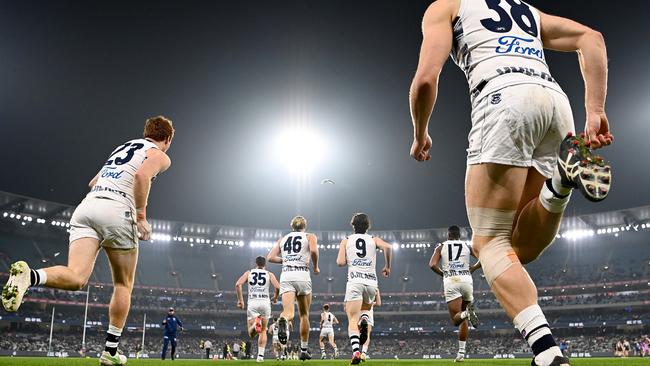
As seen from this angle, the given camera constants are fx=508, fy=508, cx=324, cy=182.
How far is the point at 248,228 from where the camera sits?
197 ft

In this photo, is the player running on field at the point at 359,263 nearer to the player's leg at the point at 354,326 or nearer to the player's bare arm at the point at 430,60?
the player's leg at the point at 354,326

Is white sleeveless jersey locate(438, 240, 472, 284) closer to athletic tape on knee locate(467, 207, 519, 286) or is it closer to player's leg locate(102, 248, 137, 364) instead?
player's leg locate(102, 248, 137, 364)

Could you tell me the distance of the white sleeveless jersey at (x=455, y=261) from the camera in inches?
464

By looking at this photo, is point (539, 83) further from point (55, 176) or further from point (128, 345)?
point (128, 345)

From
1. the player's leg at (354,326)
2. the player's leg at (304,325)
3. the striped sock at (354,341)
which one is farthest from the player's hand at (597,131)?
the player's leg at (304,325)

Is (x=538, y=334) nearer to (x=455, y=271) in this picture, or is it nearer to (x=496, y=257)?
(x=496, y=257)

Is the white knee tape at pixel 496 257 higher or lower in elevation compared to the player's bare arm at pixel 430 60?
lower

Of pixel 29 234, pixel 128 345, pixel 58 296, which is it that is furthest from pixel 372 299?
pixel 29 234

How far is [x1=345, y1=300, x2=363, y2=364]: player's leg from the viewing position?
388 inches

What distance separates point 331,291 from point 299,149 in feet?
71.7

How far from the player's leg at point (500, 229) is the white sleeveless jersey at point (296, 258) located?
848cm

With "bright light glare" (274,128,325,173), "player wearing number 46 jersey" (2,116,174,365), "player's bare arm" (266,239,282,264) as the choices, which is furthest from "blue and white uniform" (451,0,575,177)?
"bright light glare" (274,128,325,173)

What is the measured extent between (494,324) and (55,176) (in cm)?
4477

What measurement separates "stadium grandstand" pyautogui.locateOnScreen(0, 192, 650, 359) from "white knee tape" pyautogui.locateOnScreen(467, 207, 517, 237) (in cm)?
4578
